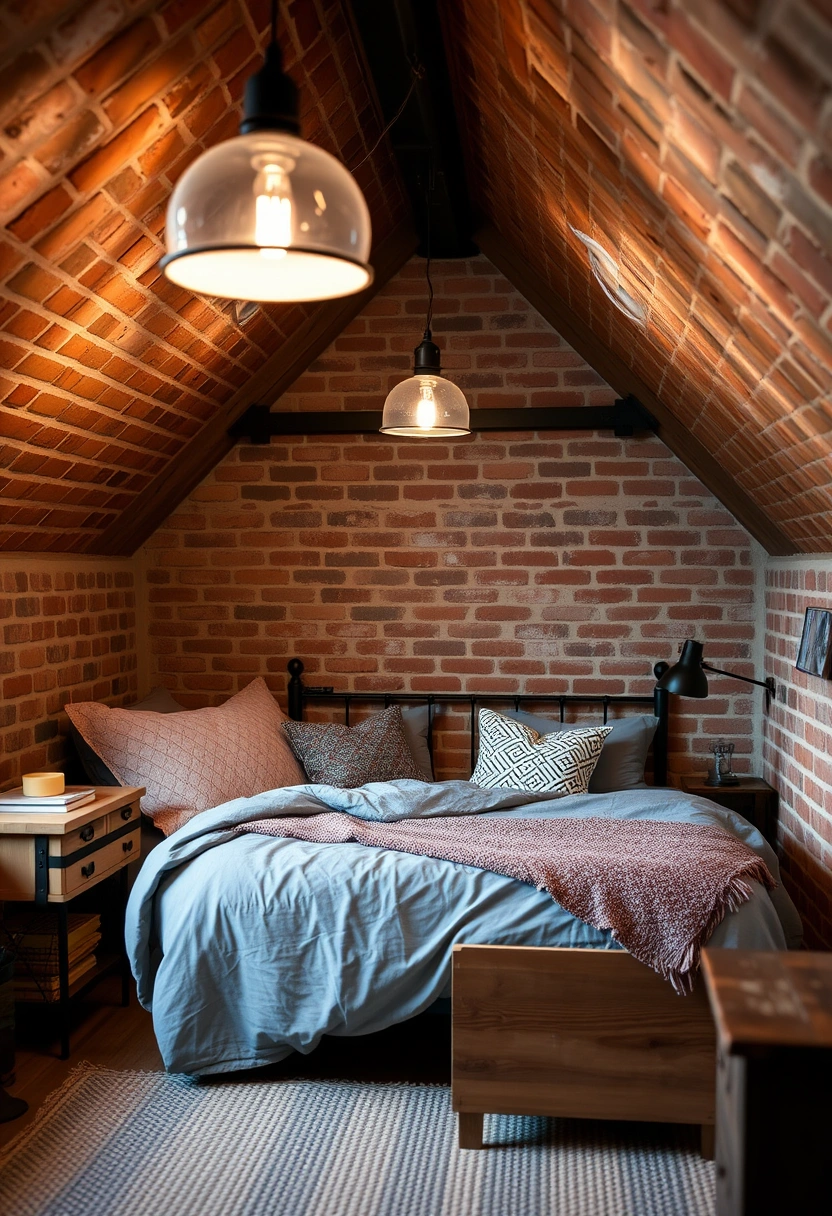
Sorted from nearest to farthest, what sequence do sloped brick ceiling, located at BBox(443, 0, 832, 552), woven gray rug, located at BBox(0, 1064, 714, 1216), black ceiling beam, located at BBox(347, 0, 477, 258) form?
1. sloped brick ceiling, located at BBox(443, 0, 832, 552)
2. woven gray rug, located at BBox(0, 1064, 714, 1216)
3. black ceiling beam, located at BBox(347, 0, 477, 258)

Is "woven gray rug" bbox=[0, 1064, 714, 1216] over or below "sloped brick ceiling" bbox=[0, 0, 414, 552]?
below

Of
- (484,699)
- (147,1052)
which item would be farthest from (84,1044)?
(484,699)

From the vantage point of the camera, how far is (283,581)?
14.9ft

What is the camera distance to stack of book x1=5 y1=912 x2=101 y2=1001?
3.15m

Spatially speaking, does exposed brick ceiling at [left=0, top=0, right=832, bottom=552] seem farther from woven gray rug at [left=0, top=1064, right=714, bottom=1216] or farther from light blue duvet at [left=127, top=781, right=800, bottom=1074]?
woven gray rug at [left=0, top=1064, right=714, bottom=1216]

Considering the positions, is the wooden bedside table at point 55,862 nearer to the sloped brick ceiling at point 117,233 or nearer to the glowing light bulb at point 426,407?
the sloped brick ceiling at point 117,233

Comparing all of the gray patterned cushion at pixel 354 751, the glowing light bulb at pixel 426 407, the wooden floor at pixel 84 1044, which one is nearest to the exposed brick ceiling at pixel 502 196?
the glowing light bulb at pixel 426 407

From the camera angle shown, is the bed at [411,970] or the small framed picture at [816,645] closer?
the bed at [411,970]

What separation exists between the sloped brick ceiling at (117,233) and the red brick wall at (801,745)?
204 cm

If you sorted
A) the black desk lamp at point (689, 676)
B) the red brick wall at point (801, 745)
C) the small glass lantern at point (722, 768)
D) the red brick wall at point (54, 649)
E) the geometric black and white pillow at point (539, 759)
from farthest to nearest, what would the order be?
the small glass lantern at point (722, 768) < the geometric black and white pillow at point (539, 759) < the black desk lamp at point (689, 676) < the red brick wall at point (54, 649) < the red brick wall at point (801, 745)

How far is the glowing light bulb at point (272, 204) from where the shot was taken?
4.76 feet

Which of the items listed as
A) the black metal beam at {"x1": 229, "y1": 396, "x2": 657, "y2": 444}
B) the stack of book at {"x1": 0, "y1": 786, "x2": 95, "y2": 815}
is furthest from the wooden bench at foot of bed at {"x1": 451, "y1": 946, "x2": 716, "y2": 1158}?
the black metal beam at {"x1": 229, "y1": 396, "x2": 657, "y2": 444}

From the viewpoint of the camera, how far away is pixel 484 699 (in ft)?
14.5

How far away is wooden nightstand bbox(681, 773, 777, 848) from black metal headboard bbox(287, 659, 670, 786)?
0.81 ft
